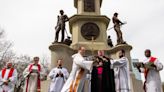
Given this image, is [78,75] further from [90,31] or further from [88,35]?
[90,31]

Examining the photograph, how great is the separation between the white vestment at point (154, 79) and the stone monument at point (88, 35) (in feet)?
22.7

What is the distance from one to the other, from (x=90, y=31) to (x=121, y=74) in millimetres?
9207

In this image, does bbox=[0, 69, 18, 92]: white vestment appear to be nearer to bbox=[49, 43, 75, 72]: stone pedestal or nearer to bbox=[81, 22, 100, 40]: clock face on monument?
bbox=[49, 43, 75, 72]: stone pedestal

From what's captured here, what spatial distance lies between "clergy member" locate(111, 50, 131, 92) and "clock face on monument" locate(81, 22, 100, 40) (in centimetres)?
886

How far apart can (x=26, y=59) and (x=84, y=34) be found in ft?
67.2

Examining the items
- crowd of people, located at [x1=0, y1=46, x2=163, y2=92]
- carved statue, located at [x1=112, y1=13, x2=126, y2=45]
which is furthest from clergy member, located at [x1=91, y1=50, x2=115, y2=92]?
carved statue, located at [x1=112, y1=13, x2=126, y2=45]

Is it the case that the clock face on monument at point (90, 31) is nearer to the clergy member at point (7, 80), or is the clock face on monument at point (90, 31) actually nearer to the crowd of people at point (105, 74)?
the clergy member at point (7, 80)

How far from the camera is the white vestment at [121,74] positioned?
Result: 8352mm

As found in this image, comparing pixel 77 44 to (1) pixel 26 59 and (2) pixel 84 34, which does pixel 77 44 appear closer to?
(2) pixel 84 34

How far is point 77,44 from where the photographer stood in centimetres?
1689

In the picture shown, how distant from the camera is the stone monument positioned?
51.2ft

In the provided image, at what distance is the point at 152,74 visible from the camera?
8.67 metres

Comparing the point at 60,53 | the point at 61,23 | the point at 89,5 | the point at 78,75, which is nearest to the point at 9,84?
the point at 78,75

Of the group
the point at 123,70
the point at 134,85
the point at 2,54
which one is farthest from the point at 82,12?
the point at 2,54
